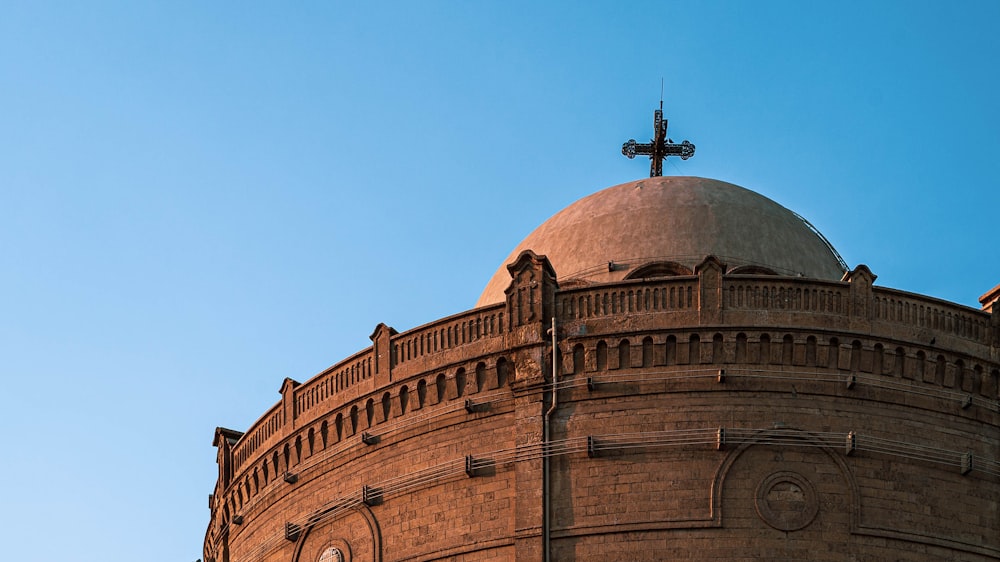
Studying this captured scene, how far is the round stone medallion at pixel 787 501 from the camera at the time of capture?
34.3m

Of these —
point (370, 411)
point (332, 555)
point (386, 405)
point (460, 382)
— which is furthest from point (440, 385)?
point (332, 555)

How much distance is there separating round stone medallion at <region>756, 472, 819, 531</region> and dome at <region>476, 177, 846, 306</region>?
22.8ft

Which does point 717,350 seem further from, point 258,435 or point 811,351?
point 258,435

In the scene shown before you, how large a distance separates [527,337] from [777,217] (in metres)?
9.93

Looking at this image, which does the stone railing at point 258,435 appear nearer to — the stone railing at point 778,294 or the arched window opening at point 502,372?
the arched window opening at point 502,372

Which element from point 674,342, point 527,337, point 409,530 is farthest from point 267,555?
point 674,342

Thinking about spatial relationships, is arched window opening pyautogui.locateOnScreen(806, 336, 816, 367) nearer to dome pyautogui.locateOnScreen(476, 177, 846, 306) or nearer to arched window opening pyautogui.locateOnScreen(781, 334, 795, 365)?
arched window opening pyautogui.locateOnScreen(781, 334, 795, 365)

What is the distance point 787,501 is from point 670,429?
8.49 feet

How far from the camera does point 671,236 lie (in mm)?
42156

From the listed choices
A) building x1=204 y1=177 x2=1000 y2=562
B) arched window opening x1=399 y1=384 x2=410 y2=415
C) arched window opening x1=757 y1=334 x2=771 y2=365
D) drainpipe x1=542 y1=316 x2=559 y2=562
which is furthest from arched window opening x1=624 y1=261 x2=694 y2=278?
arched window opening x1=399 y1=384 x2=410 y2=415

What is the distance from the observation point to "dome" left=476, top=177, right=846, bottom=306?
4181 centimetres

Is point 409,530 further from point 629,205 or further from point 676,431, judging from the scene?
point 629,205

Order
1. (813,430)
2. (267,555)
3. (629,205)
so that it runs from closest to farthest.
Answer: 1. (813,430)
2. (267,555)
3. (629,205)

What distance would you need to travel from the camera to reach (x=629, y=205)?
4356cm
